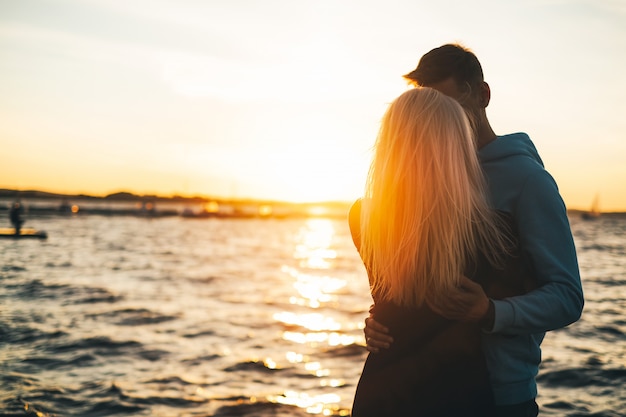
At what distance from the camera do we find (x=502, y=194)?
2.28 m

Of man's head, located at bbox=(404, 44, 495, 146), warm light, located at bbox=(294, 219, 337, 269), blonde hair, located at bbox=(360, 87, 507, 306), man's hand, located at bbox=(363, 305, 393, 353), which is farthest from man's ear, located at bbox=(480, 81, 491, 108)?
warm light, located at bbox=(294, 219, 337, 269)

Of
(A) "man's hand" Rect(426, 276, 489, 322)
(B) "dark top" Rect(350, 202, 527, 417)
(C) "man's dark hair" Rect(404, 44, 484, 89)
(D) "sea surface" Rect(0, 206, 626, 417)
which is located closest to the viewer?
(A) "man's hand" Rect(426, 276, 489, 322)

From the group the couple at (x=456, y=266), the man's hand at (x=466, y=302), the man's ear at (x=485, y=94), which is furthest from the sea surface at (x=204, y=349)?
the man's ear at (x=485, y=94)

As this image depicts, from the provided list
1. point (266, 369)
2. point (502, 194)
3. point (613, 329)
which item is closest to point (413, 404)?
point (502, 194)

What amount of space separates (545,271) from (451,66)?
39.3 inches

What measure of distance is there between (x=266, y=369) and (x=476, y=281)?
9318 millimetres

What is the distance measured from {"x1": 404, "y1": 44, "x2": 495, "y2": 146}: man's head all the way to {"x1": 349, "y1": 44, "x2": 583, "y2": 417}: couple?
0.58ft

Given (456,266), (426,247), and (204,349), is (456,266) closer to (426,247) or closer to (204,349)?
(426,247)

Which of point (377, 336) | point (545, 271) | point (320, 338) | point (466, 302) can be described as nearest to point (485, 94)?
point (545, 271)

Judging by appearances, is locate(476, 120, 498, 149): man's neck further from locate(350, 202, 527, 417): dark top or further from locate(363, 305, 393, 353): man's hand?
locate(363, 305, 393, 353): man's hand

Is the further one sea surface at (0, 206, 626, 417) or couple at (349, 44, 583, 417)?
sea surface at (0, 206, 626, 417)

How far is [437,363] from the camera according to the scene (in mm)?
2209

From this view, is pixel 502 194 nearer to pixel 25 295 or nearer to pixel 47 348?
pixel 47 348

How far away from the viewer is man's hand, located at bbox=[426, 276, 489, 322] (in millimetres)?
2072
